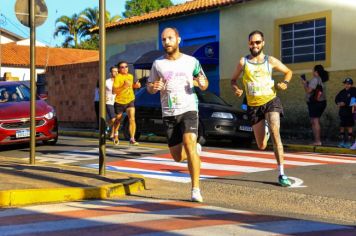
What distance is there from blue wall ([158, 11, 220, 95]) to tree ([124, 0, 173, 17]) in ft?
109

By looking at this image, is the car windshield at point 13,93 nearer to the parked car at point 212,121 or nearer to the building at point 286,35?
the parked car at point 212,121

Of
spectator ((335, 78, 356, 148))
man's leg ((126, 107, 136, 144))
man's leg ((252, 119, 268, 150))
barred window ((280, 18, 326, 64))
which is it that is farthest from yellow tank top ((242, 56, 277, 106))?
barred window ((280, 18, 326, 64))

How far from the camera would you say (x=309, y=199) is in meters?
6.24

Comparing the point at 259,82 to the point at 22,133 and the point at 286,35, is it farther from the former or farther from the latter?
the point at 286,35

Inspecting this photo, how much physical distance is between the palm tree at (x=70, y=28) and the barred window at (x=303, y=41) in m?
44.0

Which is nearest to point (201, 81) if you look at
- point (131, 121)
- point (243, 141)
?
point (131, 121)

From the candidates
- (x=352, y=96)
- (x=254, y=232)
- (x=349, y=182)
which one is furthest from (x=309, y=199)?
(x=352, y=96)

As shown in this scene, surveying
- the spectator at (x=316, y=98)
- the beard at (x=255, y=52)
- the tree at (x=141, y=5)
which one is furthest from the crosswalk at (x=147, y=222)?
the tree at (x=141, y=5)

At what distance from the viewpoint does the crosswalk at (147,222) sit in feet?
15.1

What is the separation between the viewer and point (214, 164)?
30.3 feet

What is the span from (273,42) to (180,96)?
1173 cm

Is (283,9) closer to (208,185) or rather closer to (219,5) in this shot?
(219,5)

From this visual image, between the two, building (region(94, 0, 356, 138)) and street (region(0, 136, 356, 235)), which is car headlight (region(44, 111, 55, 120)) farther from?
building (region(94, 0, 356, 138))

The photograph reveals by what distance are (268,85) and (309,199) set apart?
5.42 feet
